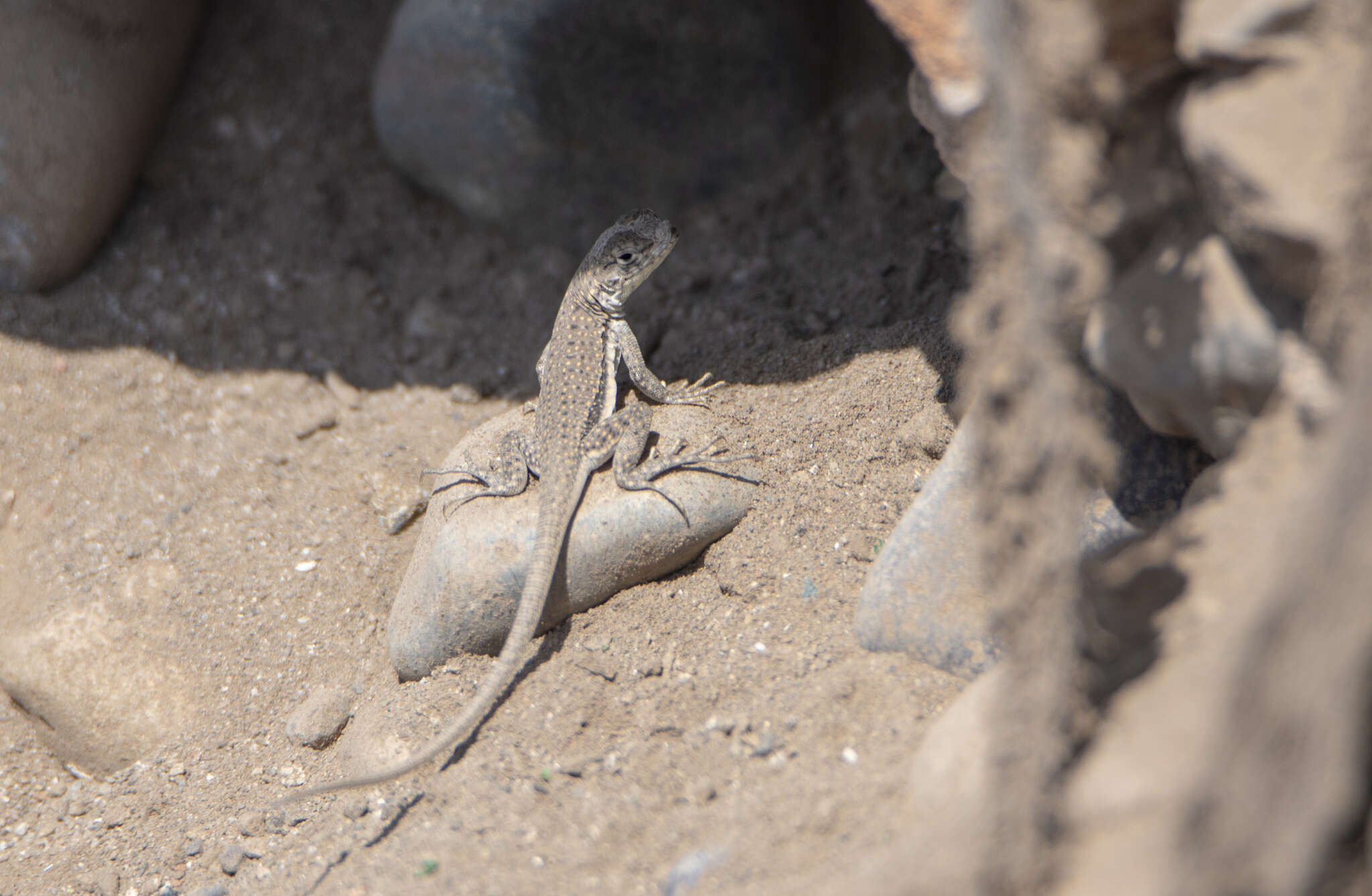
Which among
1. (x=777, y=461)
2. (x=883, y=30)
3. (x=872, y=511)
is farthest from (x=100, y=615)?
(x=883, y=30)

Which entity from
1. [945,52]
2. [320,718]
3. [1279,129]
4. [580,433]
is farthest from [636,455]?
[1279,129]

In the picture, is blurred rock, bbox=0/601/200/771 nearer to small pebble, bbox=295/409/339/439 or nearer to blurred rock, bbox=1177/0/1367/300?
small pebble, bbox=295/409/339/439

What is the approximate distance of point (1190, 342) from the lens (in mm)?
2188

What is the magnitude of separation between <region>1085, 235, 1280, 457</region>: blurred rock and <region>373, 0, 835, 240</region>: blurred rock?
346 cm

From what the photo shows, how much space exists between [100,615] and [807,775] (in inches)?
135

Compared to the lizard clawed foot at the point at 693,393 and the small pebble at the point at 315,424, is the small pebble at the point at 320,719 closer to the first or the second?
the small pebble at the point at 315,424

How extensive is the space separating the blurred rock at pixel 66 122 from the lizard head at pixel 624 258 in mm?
3052

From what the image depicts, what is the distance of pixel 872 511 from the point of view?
11.7ft

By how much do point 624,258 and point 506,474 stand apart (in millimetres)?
1250

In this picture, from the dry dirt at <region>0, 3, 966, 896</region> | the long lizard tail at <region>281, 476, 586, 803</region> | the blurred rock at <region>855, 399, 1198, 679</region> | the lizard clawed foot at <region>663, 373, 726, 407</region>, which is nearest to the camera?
the blurred rock at <region>855, 399, 1198, 679</region>

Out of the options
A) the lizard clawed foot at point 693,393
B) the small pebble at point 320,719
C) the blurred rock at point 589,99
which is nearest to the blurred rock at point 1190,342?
the lizard clawed foot at point 693,393

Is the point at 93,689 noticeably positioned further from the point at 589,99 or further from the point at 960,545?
the point at 589,99

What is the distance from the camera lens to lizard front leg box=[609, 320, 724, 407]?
13.3 ft

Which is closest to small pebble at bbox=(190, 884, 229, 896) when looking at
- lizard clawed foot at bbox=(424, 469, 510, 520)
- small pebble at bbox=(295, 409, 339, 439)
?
lizard clawed foot at bbox=(424, 469, 510, 520)
